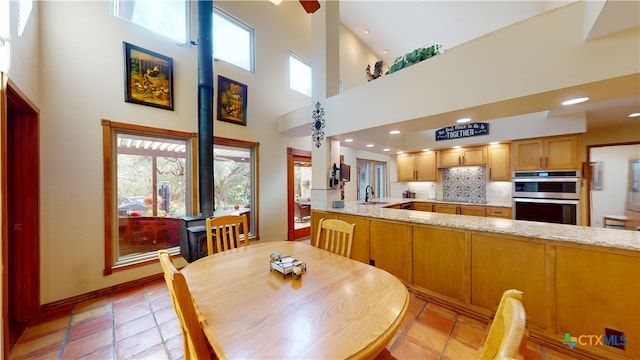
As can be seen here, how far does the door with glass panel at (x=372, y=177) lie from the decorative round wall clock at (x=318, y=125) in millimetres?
2906

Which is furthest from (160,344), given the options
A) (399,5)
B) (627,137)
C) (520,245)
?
(627,137)

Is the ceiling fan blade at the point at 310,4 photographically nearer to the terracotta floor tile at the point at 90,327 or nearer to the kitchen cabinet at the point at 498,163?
the terracotta floor tile at the point at 90,327

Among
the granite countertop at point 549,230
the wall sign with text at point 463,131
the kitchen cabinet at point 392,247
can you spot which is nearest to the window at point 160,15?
the kitchen cabinet at point 392,247

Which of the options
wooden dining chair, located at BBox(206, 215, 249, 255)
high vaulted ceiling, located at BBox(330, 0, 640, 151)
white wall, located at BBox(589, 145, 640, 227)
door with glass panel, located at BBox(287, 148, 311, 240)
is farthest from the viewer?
white wall, located at BBox(589, 145, 640, 227)

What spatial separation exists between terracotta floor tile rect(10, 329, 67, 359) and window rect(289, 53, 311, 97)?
4.63 m

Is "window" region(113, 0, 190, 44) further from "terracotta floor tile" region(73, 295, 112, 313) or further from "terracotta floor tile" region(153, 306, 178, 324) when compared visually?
"terracotta floor tile" region(153, 306, 178, 324)

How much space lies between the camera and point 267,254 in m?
1.78

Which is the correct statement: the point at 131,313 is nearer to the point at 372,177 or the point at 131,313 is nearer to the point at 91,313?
the point at 91,313

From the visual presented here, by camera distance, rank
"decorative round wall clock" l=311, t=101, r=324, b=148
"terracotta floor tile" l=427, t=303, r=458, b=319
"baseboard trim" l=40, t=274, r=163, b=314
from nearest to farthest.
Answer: "terracotta floor tile" l=427, t=303, r=458, b=319
"baseboard trim" l=40, t=274, r=163, b=314
"decorative round wall clock" l=311, t=101, r=324, b=148

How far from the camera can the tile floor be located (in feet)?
5.57

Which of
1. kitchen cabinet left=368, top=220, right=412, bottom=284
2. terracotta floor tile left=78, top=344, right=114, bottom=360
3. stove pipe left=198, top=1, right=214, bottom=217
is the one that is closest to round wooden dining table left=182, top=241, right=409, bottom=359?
terracotta floor tile left=78, top=344, right=114, bottom=360

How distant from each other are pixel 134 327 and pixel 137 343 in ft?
0.89

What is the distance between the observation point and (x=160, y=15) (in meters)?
3.10

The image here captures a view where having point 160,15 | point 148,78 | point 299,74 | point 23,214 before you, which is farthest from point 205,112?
point 299,74
